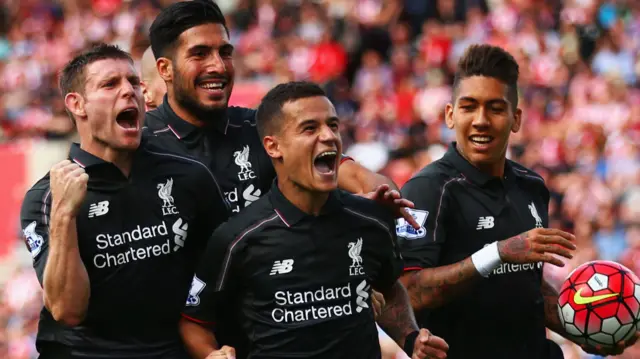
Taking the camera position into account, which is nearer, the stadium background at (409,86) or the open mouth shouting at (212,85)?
the open mouth shouting at (212,85)

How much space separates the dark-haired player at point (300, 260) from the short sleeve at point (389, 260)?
13mm

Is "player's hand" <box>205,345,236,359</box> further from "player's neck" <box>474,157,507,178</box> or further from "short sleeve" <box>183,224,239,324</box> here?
"player's neck" <box>474,157,507,178</box>

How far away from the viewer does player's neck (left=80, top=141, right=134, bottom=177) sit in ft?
18.7

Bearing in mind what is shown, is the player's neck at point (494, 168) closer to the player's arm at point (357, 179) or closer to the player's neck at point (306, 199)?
the player's arm at point (357, 179)

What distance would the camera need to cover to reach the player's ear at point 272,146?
570 cm

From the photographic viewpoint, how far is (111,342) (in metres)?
5.62

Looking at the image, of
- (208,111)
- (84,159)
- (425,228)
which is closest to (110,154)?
(84,159)

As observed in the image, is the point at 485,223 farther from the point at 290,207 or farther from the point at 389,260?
the point at 290,207

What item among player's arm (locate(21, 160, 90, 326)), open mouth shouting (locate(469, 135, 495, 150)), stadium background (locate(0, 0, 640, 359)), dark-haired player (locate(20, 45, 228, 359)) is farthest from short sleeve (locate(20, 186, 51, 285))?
stadium background (locate(0, 0, 640, 359))

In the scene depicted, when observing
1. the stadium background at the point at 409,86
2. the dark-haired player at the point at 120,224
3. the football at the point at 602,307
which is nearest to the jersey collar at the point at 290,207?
the dark-haired player at the point at 120,224

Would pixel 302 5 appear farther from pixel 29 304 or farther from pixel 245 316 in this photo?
pixel 245 316

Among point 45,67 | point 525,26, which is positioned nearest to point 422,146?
point 525,26

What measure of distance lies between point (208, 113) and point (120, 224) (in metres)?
0.91

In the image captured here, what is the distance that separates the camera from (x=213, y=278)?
5.52 m
